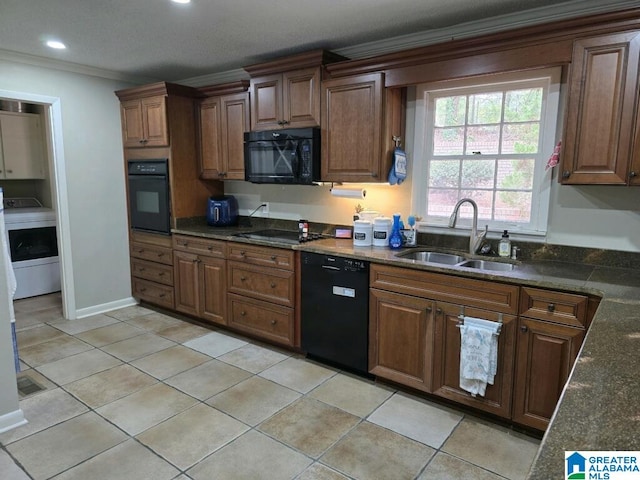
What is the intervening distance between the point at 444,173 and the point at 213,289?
88.8 inches

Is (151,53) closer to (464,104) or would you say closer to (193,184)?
(193,184)

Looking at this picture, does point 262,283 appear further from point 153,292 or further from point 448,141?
point 448,141

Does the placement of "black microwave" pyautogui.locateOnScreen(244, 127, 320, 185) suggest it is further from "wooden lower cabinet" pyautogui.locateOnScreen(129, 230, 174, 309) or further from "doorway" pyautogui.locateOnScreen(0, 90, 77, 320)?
"doorway" pyautogui.locateOnScreen(0, 90, 77, 320)

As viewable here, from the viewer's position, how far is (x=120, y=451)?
2252 millimetres

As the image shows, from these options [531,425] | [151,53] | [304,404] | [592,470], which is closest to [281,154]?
[151,53]

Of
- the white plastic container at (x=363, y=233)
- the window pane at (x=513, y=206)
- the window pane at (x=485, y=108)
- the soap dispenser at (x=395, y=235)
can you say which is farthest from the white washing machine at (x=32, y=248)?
the window pane at (x=513, y=206)

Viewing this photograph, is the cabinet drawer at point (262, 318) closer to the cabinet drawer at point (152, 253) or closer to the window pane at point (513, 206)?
the cabinet drawer at point (152, 253)

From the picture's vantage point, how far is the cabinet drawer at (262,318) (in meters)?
3.41

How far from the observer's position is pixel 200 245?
3.96 meters

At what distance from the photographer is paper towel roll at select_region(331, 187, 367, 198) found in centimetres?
337

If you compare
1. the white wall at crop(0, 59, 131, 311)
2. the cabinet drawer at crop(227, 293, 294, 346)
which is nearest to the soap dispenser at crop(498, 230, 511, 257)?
→ the cabinet drawer at crop(227, 293, 294, 346)

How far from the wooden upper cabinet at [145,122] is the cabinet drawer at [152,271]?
1221mm

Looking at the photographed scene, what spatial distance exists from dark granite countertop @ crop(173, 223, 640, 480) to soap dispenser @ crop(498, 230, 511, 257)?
125mm

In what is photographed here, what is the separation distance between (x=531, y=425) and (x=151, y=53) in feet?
12.9
